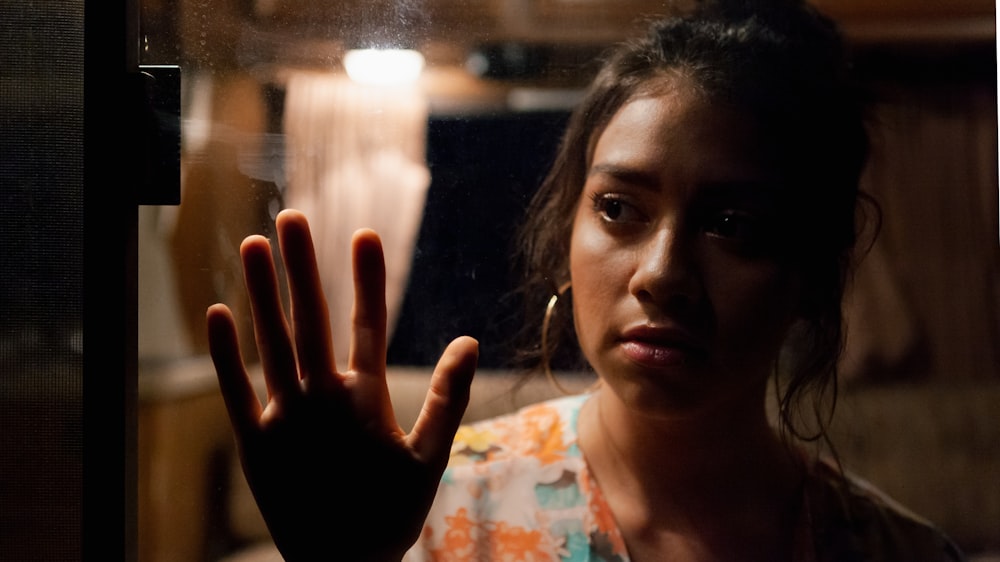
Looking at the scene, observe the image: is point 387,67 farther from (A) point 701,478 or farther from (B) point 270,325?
(A) point 701,478

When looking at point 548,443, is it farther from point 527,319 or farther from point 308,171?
point 308,171

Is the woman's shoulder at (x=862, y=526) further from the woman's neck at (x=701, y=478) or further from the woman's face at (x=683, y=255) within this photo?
the woman's face at (x=683, y=255)

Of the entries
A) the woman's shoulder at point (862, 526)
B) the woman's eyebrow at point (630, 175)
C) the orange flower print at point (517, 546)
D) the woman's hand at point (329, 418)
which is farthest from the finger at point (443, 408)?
the woman's shoulder at point (862, 526)

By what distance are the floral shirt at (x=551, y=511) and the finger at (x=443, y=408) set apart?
69 mm

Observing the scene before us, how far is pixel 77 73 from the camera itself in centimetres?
82

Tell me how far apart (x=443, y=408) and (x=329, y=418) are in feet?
0.34

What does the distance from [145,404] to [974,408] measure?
2.74 feet

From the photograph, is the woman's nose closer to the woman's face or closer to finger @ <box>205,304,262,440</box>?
the woman's face

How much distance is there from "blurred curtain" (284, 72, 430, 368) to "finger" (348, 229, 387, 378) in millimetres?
61

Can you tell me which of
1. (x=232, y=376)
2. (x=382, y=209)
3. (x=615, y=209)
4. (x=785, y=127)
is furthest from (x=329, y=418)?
(x=785, y=127)

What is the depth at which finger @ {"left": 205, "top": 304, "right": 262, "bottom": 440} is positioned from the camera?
29.2 inches

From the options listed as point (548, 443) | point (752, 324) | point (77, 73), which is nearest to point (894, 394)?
point (752, 324)

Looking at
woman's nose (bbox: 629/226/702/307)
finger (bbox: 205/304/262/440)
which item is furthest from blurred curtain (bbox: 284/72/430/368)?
woman's nose (bbox: 629/226/702/307)

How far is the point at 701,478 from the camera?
799mm
